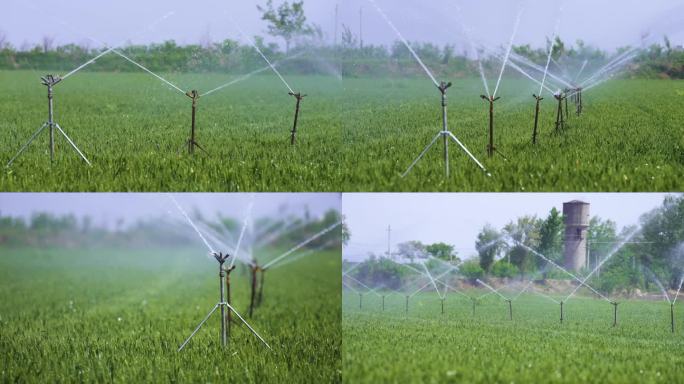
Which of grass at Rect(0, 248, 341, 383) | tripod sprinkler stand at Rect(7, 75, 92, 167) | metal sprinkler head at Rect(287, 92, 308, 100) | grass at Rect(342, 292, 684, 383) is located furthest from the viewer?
metal sprinkler head at Rect(287, 92, 308, 100)

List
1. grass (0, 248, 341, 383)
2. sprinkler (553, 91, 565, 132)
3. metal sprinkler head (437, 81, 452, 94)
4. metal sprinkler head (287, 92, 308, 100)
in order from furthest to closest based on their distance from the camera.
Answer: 1. metal sprinkler head (287, 92, 308, 100)
2. sprinkler (553, 91, 565, 132)
3. metal sprinkler head (437, 81, 452, 94)
4. grass (0, 248, 341, 383)

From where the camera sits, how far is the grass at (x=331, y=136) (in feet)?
19.6

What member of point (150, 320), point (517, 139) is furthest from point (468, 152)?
point (150, 320)

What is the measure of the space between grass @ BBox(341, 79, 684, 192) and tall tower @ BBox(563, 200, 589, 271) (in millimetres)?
159

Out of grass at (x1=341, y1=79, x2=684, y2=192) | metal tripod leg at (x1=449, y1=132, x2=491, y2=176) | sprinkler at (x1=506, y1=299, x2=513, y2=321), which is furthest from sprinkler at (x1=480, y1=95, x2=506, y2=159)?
sprinkler at (x1=506, y1=299, x2=513, y2=321)

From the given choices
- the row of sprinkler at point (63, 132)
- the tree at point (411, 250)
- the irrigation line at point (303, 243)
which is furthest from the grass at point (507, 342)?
the row of sprinkler at point (63, 132)

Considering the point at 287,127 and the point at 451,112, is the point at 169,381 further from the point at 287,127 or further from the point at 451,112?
the point at 451,112

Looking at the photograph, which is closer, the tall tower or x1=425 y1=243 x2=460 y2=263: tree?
the tall tower

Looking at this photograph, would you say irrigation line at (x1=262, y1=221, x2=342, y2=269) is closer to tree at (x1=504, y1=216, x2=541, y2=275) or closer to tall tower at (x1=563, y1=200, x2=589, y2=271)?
tree at (x1=504, y1=216, x2=541, y2=275)

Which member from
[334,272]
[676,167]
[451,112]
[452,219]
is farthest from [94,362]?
[676,167]

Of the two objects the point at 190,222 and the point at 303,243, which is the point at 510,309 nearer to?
the point at 303,243

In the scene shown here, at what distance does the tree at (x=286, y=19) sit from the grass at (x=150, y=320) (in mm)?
1836

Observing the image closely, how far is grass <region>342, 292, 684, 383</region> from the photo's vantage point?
560 cm

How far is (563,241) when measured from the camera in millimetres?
6004
